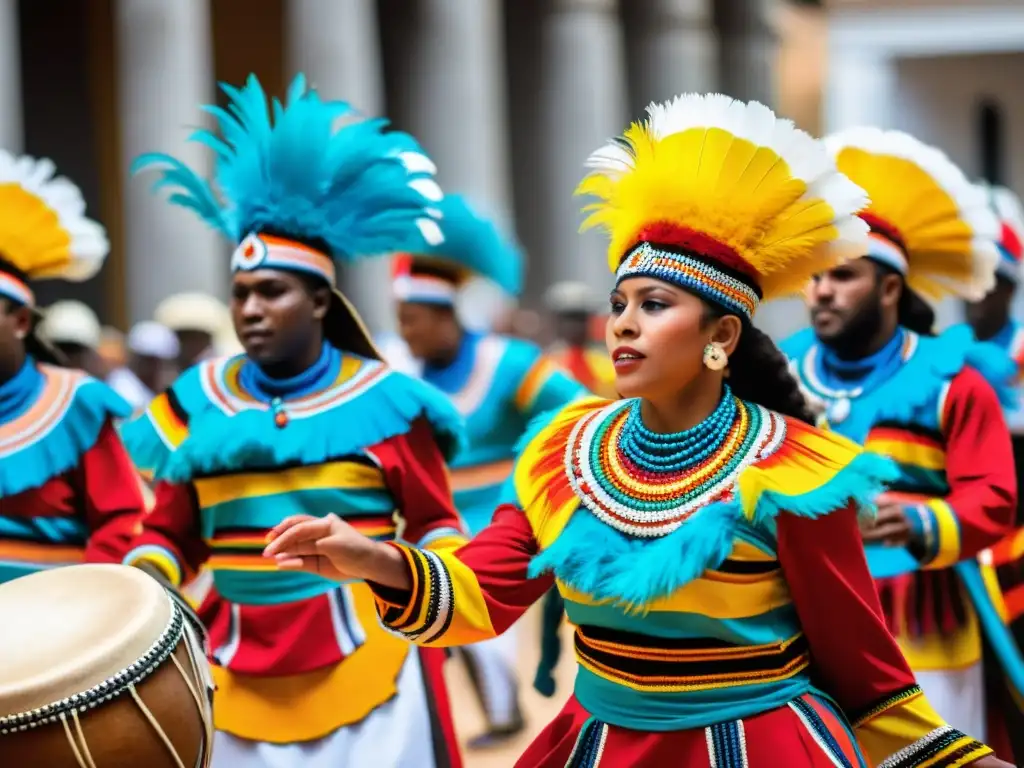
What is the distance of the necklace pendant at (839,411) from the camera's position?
4344 mm

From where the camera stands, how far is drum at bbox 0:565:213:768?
267 centimetres

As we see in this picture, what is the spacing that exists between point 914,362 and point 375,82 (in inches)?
651

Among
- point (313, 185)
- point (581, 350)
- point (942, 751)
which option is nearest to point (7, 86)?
point (581, 350)

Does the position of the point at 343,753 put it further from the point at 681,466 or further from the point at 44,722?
the point at 681,466

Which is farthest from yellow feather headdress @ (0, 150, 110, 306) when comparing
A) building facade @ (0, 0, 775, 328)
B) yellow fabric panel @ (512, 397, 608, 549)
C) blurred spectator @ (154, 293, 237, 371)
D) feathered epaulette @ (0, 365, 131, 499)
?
building facade @ (0, 0, 775, 328)

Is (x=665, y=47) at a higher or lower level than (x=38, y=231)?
higher

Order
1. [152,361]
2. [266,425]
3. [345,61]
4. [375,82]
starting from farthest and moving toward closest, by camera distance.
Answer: [375,82]
[345,61]
[152,361]
[266,425]

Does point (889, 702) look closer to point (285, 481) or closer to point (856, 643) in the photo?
point (856, 643)

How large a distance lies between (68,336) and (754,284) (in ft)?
24.7

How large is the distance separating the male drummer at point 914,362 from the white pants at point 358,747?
142 cm

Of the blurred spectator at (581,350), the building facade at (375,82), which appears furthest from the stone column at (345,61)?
the blurred spectator at (581,350)

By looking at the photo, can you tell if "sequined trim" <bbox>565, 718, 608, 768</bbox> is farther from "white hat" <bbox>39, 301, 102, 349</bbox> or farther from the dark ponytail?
"white hat" <bbox>39, 301, 102, 349</bbox>

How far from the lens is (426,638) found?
2.74 metres

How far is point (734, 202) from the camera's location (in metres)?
2.75
